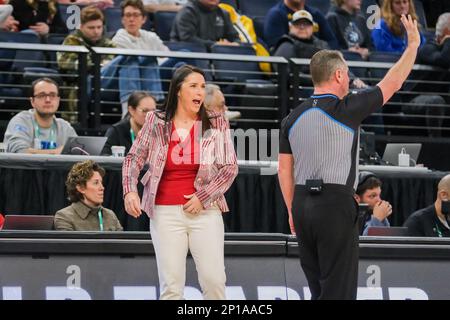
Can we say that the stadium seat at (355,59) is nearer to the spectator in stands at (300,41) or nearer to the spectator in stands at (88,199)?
the spectator in stands at (300,41)

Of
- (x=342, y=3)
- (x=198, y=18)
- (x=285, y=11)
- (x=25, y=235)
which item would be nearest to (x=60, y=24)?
(x=198, y=18)

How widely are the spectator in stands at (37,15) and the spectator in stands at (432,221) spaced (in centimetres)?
495

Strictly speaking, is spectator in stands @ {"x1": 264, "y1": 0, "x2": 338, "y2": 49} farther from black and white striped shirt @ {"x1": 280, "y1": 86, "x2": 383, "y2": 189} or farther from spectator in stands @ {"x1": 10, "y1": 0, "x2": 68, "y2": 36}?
black and white striped shirt @ {"x1": 280, "y1": 86, "x2": 383, "y2": 189}

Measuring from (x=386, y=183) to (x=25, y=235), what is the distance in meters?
4.42

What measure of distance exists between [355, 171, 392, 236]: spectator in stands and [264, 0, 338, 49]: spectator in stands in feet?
12.3

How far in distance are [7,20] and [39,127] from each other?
2187mm

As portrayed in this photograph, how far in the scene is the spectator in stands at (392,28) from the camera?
12883 millimetres

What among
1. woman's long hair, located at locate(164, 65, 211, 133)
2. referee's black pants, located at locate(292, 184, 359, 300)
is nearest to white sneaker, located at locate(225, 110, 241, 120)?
woman's long hair, located at locate(164, 65, 211, 133)

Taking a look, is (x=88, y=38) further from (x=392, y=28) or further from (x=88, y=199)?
(x=88, y=199)

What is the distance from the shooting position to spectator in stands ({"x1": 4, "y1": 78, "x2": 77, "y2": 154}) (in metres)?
10.4

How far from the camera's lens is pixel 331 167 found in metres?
6.40

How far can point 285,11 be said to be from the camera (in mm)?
13219

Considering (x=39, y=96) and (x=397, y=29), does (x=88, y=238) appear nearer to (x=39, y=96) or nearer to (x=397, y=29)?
(x=39, y=96)

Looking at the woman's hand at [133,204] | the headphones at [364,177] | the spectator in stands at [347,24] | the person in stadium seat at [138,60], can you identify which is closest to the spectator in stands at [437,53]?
the spectator in stands at [347,24]
